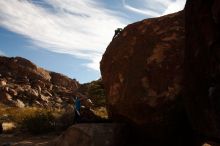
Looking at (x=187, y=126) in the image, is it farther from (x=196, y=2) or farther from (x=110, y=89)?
(x=196, y=2)

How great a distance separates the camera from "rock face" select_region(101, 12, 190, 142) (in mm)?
10727

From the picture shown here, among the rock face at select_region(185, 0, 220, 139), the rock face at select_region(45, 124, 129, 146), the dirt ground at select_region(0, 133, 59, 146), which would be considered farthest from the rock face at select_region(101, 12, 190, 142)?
the dirt ground at select_region(0, 133, 59, 146)

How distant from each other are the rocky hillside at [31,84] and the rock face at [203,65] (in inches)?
1792

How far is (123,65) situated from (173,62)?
185 centimetres

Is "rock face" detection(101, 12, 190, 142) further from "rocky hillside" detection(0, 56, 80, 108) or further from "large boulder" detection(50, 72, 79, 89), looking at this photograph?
"large boulder" detection(50, 72, 79, 89)

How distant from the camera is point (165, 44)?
38.0 ft

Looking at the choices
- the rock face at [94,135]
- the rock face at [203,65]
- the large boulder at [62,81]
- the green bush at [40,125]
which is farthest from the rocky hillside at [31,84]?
the rock face at [203,65]

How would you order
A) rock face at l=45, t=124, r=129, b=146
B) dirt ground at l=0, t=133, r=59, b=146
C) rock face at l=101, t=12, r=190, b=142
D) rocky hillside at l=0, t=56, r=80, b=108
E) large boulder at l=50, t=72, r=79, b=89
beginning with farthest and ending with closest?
large boulder at l=50, t=72, r=79, b=89 < rocky hillside at l=0, t=56, r=80, b=108 < dirt ground at l=0, t=133, r=59, b=146 < rock face at l=45, t=124, r=129, b=146 < rock face at l=101, t=12, r=190, b=142

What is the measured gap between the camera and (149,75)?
11.1 meters

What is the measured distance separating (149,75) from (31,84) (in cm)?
5734

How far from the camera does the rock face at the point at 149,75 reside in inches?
422

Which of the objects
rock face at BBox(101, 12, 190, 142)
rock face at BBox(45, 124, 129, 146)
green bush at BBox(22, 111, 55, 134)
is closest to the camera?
rock face at BBox(101, 12, 190, 142)

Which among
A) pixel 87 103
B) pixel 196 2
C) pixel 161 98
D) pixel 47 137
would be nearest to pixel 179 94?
pixel 161 98

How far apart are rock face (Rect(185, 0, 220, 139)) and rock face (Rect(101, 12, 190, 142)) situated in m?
2.70
